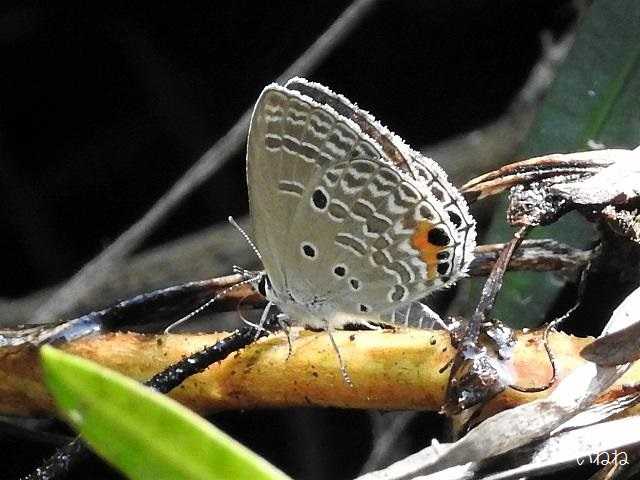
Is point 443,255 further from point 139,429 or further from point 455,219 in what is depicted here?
point 139,429

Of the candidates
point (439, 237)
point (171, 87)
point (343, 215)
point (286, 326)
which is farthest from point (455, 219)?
point (171, 87)

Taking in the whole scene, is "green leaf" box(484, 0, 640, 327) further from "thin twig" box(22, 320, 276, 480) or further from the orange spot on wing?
"thin twig" box(22, 320, 276, 480)

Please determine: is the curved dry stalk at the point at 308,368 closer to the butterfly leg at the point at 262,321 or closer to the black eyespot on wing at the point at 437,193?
the butterfly leg at the point at 262,321

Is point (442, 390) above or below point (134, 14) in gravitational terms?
below

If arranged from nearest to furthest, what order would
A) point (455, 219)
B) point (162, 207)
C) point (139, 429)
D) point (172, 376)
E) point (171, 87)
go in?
point (139, 429) → point (172, 376) → point (455, 219) → point (162, 207) → point (171, 87)

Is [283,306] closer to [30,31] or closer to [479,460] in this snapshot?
[479,460]

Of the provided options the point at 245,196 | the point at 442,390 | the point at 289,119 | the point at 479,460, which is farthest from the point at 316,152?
the point at 245,196
